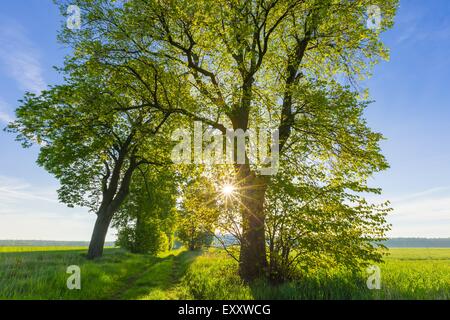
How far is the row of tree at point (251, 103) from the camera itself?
10703 mm

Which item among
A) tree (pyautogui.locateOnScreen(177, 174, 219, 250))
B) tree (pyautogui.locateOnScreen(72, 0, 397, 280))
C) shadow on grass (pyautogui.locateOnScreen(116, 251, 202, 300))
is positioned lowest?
shadow on grass (pyautogui.locateOnScreen(116, 251, 202, 300))

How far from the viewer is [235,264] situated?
15023 millimetres

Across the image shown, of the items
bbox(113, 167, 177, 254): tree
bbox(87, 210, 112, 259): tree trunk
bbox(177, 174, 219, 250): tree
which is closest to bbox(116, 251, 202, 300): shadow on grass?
bbox(177, 174, 219, 250): tree

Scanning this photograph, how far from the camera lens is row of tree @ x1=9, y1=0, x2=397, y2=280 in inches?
421

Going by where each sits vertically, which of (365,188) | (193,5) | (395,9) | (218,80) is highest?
(395,9)

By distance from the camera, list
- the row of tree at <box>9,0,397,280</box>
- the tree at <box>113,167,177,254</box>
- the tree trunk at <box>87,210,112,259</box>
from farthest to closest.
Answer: the tree at <box>113,167,177,254</box>
the tree trunk at <box>87,210,112,259</box>
the row of tree at <box>9,0,397,280</box>

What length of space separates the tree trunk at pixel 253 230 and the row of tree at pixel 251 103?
0.14 ft

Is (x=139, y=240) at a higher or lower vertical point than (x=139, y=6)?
lower

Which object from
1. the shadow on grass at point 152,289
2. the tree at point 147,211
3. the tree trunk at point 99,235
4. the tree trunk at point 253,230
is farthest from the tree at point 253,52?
the tree trunk at point 99,235

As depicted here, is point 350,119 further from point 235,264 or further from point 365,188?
point 235,264

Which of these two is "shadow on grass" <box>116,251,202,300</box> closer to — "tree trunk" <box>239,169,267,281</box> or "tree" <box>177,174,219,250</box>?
"tree" <box>177,174,219,250</box>

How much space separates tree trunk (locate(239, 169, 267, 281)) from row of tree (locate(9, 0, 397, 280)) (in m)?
0.04

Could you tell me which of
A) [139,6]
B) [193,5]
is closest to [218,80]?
[193,5]

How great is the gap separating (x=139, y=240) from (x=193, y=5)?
92.2ft
